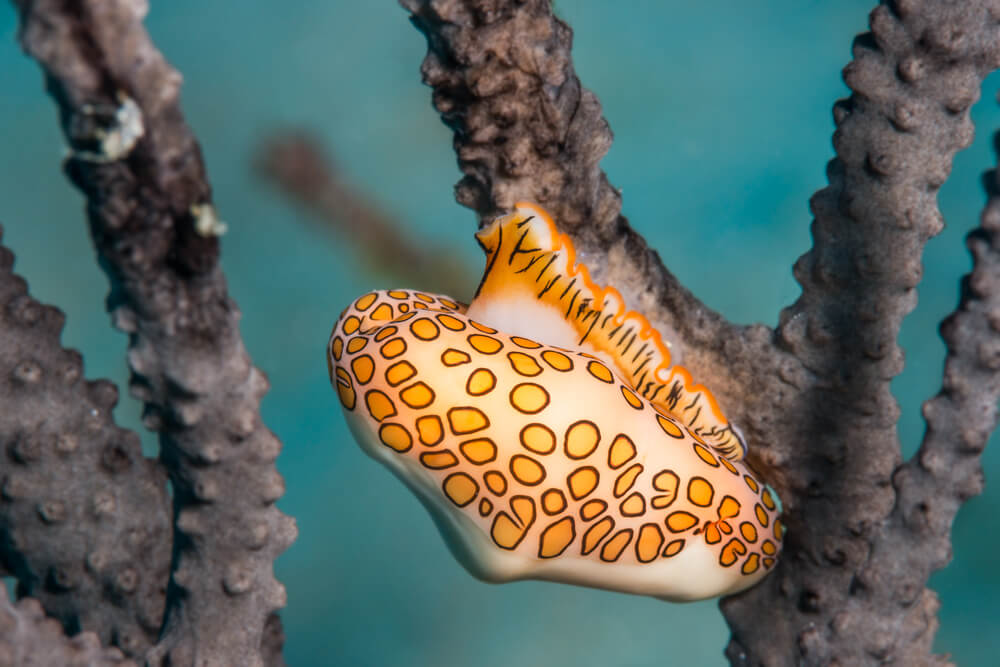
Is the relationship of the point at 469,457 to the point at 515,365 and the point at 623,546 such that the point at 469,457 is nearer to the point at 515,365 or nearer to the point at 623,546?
the point at 515,365

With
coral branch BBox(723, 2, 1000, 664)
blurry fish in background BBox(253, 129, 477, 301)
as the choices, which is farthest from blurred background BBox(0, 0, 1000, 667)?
coral branch BBox(723, 2, 1000, 664)

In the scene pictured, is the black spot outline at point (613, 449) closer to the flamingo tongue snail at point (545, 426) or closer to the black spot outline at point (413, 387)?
the flamingo tongue snail at point (545, 426)

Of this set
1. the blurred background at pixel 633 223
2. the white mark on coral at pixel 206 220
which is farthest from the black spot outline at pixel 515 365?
the blurred background at pixel 633 223

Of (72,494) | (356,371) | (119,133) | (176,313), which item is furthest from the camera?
(72,494)

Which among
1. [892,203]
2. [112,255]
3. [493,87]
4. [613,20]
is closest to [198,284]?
[112,255]

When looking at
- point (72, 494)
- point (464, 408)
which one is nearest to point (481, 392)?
point (464, 408)

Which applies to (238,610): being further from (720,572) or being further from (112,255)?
(720,572)
